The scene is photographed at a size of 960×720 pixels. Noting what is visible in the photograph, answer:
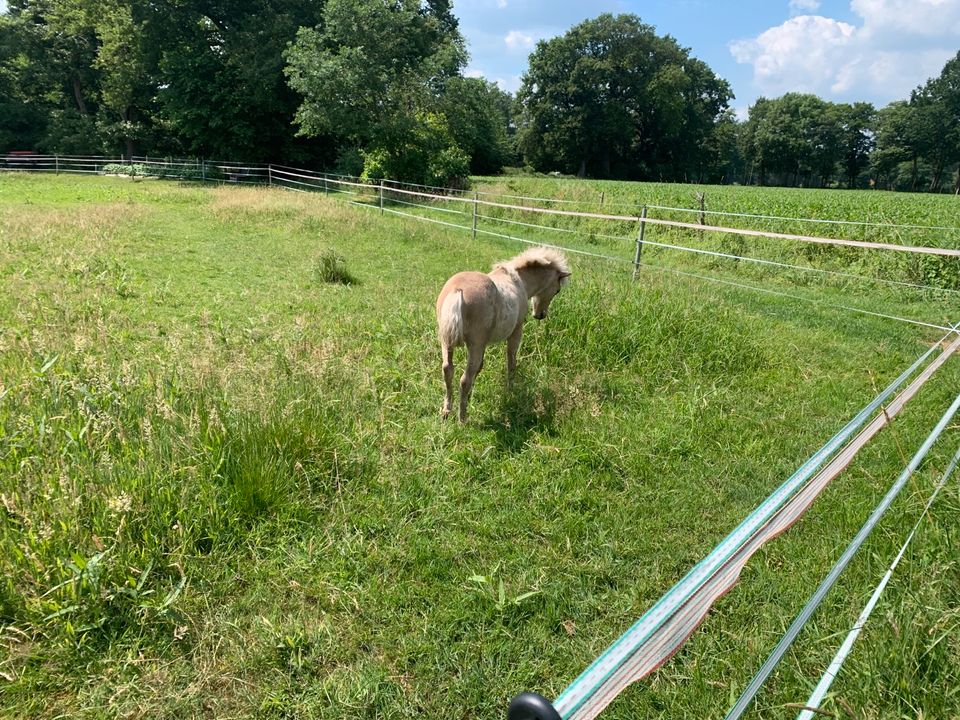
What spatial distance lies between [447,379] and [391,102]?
2217 cm

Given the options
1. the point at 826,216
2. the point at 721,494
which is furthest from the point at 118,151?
the point at 721,494

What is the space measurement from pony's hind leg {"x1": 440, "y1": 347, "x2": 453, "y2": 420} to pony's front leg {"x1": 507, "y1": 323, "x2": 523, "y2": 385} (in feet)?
2.44

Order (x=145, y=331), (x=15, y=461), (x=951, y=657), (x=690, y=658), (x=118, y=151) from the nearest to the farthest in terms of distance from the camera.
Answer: (x=951, y=657) < (x=690, y=658) < (x=15, y=461) < (x=145, y=331) < (x=118, y=151)

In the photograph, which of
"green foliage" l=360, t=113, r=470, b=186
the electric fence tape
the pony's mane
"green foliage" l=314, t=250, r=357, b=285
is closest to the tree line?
"green foliage" l=360, t=113, r=470, b=186

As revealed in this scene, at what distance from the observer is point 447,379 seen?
4.01 meters

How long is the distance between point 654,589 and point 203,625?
2056 millimetres

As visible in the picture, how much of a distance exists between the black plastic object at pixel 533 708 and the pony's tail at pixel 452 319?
305 centimetres

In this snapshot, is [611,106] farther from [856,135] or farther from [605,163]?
[856,135]

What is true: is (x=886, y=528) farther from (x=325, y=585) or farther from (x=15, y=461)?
(x=15, y=461)

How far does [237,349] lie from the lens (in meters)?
4.97

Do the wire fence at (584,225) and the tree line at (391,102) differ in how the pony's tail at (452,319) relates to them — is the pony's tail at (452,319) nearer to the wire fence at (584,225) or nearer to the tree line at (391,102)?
the wire fence at (584,225)

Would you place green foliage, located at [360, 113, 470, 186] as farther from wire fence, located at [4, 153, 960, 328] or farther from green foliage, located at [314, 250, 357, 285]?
green foliage, located at [314, 250, 357, 285]

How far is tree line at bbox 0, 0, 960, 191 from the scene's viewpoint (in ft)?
73.6

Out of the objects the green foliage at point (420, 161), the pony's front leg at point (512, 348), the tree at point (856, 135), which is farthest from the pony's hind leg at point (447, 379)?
the tree at point (856, 135)
